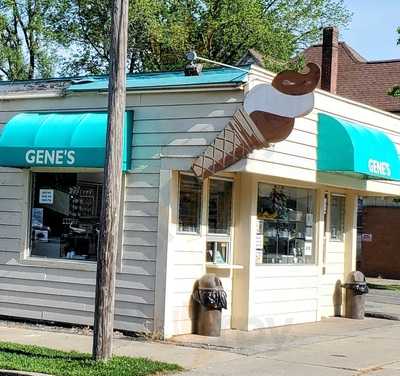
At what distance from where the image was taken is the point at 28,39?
38.7 metres

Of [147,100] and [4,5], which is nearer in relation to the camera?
[147,100]

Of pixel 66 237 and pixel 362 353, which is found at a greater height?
pixel 66 237

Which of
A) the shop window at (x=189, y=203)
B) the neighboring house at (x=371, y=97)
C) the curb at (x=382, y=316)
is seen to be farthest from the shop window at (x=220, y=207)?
the neighboring house at (x=371, y=97)

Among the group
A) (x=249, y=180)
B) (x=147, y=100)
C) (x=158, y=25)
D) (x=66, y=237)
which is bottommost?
(x=66, y=237)

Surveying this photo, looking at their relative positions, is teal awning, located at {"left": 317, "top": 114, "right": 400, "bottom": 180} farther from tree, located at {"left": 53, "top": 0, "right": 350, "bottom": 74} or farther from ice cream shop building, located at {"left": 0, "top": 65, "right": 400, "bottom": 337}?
tree, located at {"left": 53, "top": 0, "right": 350, "bottom": 74}

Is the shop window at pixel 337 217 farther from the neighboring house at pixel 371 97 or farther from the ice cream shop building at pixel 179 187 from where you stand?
the neighboring house at pixel 371 97

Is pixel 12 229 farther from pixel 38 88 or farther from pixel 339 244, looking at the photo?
pixel 339 244

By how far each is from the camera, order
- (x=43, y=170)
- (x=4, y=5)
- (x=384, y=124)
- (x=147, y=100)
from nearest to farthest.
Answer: (x=147, y=100) < (x=43, y=170) < (x=384, y=124) < (x=4, y=5)

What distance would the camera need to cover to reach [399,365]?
10.2 meters

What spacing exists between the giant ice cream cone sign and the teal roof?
530mm

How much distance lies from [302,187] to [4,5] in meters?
27.7

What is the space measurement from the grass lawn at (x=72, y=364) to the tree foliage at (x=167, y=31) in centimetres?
2539

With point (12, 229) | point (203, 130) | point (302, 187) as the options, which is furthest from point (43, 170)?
point (302, 187)

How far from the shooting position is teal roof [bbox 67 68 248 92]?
11.7 m
